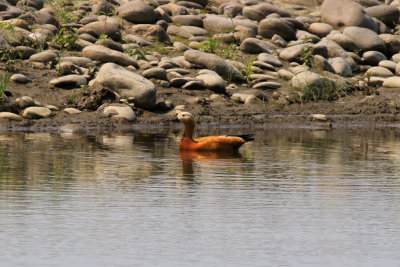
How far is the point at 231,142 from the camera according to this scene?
Answer: 14.3 m

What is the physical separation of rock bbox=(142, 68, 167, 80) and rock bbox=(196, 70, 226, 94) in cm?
81

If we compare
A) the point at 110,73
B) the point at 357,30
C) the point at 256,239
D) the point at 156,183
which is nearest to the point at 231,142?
the point at 156,183

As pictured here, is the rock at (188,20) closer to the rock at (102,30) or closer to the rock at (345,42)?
the rock at (102,30)

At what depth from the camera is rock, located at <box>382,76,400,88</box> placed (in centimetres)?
2168

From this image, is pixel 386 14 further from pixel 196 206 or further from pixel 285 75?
pixel 196 206

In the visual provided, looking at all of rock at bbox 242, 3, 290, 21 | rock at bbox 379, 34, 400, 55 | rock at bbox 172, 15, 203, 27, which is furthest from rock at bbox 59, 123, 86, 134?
rock at bbox 379, 34, 400, 55

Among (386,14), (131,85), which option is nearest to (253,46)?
(131,85)

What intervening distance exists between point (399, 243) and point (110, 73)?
12239 millimetres

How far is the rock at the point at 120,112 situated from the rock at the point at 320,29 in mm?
8871

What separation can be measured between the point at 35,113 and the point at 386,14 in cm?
1357

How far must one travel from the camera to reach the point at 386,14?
27469 mm

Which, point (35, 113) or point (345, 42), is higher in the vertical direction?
point (345, 42)

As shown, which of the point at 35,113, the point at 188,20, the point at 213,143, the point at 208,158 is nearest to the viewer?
the point at 208,158

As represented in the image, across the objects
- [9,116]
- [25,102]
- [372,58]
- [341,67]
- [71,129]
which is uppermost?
[372,58]
